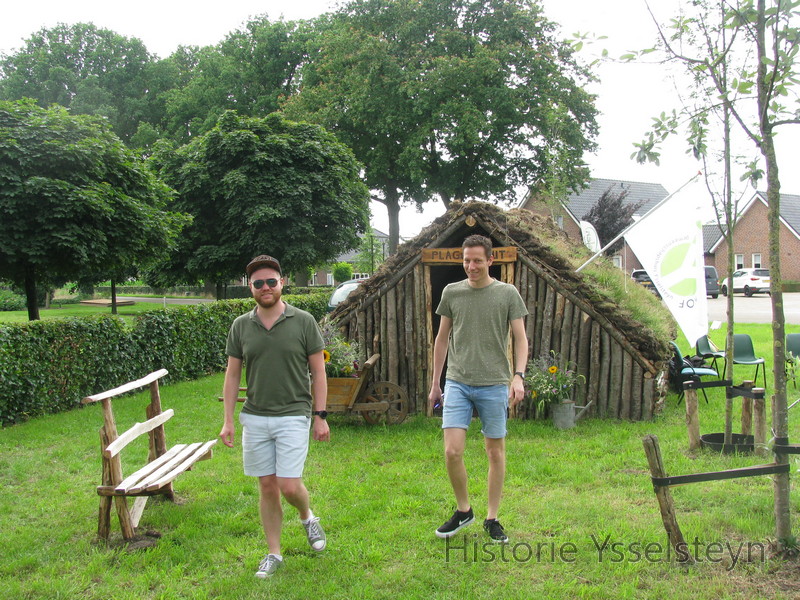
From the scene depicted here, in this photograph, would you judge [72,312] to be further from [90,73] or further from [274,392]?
[274,392]

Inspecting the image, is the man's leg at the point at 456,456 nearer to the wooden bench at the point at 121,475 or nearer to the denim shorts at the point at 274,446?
the denim shorts at the point at 274,446

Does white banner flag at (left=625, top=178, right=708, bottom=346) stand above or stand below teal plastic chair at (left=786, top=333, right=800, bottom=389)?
above

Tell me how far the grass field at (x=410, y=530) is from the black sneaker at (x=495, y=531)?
0.22ft

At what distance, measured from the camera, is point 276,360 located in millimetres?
4020

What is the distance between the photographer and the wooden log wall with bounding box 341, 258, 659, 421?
26.7ft

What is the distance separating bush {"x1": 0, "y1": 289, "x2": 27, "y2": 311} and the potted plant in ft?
119

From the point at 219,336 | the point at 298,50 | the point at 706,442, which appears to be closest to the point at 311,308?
the point at 219,336

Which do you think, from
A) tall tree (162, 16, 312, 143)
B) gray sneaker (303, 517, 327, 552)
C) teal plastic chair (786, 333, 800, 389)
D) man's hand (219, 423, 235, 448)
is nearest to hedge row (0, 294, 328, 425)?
man's hand (219, 423, 235, 448)

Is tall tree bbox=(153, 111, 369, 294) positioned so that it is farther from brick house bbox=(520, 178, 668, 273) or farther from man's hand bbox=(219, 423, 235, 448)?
brick house bbox=(520, 178, 668, 273)

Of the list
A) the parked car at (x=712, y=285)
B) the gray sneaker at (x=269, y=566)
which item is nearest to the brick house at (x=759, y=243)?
the parked car at (x=712, y=285)

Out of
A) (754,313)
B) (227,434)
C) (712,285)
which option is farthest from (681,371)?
(712,285)

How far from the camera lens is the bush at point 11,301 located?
35.9 m

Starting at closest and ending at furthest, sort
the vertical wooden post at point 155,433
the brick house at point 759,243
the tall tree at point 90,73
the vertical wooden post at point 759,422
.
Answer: the vertical wooden post at point 155,433, the vertical wooden post at point 759,422, the tall tree at point 90,73, the brick house at point 759,243

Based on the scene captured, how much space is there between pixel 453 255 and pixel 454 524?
181 inches
